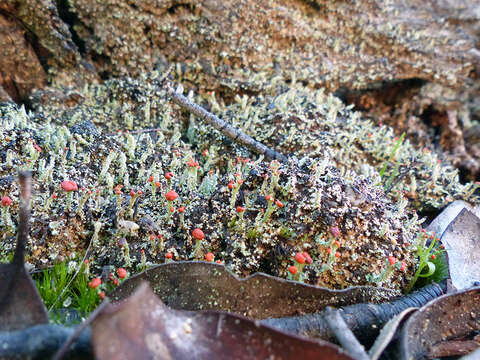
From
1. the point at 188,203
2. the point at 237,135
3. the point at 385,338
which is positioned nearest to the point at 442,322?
the point at 385,338

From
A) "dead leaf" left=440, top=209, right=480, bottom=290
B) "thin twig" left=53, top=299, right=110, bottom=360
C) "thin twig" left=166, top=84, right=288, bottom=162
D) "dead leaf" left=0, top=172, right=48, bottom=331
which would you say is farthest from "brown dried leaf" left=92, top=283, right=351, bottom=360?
"thin twig" left=166, top=84, right=288, bottom=162

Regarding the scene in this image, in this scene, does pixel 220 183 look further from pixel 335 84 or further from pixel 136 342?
pixel 335 84

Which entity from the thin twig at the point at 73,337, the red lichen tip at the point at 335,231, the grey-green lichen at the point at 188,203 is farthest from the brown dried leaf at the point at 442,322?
the thin twig at the point at 73,337

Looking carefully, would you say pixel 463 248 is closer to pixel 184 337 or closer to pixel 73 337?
pixel 184 337

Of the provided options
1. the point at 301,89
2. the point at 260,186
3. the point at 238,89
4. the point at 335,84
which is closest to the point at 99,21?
the point at 238,89

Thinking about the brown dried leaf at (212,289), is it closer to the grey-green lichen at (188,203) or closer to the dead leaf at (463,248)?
the grey-green lichen at (188,203)

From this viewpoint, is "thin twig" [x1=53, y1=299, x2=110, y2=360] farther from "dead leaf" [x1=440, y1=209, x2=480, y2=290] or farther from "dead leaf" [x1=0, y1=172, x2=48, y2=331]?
"dead leaf" [x1=440, y1=209, x2=480, y2=290]
